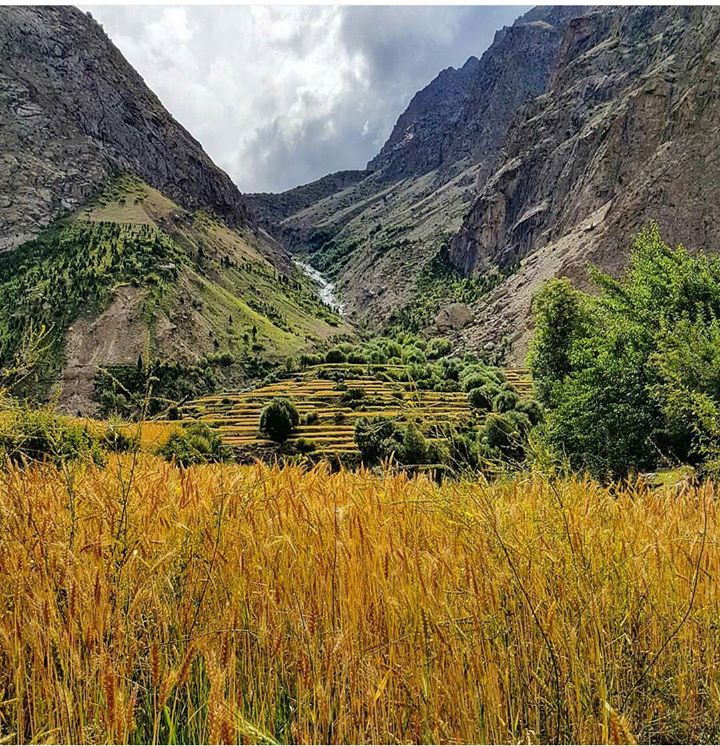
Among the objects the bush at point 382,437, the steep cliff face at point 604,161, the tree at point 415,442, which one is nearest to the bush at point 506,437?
the tree at point 415,442

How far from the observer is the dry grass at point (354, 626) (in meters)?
1.75

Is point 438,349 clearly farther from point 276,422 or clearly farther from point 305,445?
point 305,445

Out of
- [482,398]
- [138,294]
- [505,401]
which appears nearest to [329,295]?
[138,294]

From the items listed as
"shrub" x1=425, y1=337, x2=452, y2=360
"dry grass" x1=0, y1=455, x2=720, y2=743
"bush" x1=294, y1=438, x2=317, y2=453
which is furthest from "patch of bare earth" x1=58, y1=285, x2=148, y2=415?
"dry grass" x1=0, y1=455, x2=720, y2=743

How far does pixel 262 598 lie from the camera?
84.7 inches

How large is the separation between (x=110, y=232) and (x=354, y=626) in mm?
110092

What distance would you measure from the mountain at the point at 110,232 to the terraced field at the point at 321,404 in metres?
10.6

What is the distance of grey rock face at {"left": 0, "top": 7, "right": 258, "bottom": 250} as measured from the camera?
105812 millimetres

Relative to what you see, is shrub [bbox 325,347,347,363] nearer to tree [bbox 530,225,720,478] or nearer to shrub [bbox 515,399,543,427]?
shrub [bbox 515,399,543,427]

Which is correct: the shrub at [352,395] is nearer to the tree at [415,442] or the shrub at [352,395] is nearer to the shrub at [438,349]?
the shrub at [438,349]

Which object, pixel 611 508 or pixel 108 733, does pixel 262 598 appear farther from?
pixel 611 508

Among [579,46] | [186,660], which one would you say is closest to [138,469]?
[186,660]

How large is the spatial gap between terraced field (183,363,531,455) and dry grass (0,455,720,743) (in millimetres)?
36050

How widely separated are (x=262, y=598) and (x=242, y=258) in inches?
5506
